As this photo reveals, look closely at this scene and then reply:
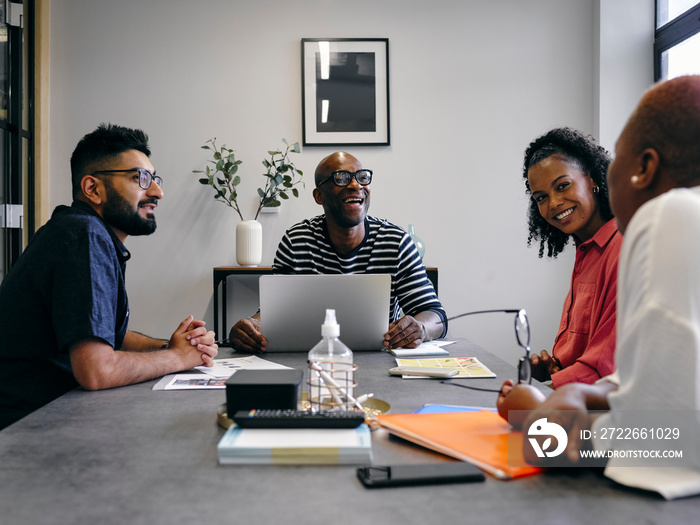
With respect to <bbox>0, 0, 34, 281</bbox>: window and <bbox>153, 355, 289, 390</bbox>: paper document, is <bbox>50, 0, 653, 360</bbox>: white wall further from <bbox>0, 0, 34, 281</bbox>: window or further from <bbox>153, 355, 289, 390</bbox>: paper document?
<bbox>153, 355, 289, 390</bbox>: paper document

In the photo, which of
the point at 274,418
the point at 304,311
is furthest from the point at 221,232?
the point at 274,418

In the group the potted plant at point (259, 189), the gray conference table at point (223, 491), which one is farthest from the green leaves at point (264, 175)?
the gray conference table at point (223, 491)

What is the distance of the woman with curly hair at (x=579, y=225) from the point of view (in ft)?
5.10

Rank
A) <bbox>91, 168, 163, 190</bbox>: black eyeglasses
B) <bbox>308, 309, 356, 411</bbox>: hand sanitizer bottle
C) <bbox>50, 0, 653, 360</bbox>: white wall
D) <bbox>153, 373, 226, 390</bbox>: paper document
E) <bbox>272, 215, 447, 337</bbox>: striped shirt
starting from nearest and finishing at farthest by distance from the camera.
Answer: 1. <bbox>308, 309, 356, 411</bbox>: hand sanitizer bottle
2. <bbox>153, 373, 226, 390</bbox>: paper document
3. <bbox>91, 168, 163, 190</bbox>: black eyeglasses
4. <bbox>272, 215, 447, 337</bbox>: striped shirt
5. <bbox>50, 0, 653, 360</bbox>: white wall

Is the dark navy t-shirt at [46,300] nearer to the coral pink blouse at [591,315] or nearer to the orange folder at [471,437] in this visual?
the orange folder at [471,437]

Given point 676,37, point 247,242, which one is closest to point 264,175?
point 247,242

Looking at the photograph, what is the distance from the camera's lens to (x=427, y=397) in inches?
45.1

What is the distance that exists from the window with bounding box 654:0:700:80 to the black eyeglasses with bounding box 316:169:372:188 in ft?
6.18

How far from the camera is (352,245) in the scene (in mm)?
2305

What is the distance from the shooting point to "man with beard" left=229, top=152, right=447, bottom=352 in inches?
Answer: 87.6

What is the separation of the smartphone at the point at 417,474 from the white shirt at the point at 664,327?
186mm

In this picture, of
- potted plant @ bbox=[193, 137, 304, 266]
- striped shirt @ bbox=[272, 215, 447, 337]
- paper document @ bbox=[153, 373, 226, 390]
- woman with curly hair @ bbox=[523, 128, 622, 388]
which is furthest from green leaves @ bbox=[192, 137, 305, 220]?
paper document @ bbox=[153, 373, 226, 390]

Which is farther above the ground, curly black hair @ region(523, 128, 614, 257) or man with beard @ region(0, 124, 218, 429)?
curly black hair @ region(523, 128, 614, 257)

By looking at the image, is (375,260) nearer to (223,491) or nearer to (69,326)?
(69,326)
